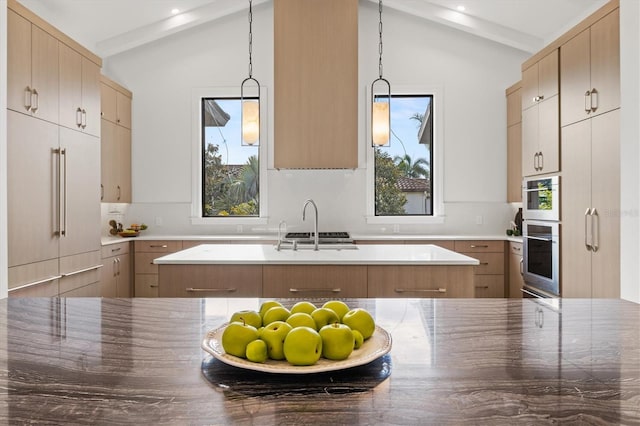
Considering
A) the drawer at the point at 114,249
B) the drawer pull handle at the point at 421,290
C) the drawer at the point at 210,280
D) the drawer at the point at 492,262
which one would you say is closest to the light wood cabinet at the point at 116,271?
the drawer at the point at 114,249

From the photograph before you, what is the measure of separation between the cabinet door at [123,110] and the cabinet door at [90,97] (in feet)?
3.15

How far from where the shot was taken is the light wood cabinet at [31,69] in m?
2.91

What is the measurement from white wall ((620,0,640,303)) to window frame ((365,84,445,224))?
2.60 m

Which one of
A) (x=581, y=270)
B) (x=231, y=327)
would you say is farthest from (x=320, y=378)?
(x=581, y=270)

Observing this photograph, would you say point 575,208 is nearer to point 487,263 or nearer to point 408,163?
point 487,263

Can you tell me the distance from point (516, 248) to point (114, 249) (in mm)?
4090

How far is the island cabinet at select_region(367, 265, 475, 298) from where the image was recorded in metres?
2.55

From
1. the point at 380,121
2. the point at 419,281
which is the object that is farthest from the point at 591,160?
the point at 419,281

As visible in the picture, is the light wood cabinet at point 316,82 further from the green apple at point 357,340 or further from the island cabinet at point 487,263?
the green apple at point 357,340

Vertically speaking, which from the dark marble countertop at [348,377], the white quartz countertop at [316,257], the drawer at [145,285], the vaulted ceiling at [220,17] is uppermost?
the vaulted ceiling at [220,17]

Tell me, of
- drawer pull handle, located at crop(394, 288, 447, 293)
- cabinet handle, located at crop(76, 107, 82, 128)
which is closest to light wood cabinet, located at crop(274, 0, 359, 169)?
drawer pull handle, located at crop(394, 288, 447, 293)

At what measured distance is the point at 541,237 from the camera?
3.88 meters

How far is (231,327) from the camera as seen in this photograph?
0.87m

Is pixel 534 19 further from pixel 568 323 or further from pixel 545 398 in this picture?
pixel 545 398
